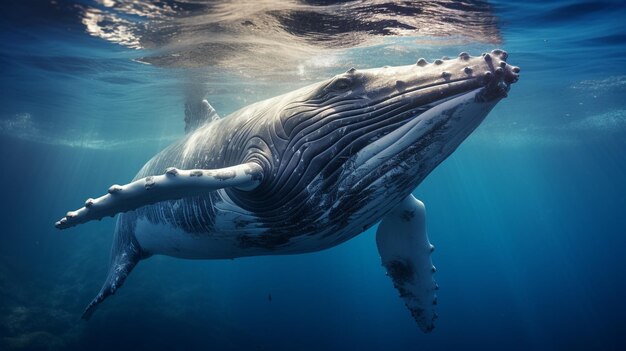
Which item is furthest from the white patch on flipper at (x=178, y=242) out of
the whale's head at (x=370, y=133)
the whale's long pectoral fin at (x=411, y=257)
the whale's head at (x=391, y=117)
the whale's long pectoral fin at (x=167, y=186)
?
the whale's long pectoral fin at (x=411, y=257)

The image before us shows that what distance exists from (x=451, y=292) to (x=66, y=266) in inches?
1559

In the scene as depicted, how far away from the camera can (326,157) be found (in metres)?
3.52

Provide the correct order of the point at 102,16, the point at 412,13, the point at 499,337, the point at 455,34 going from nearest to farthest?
the point at 102,16, the point at 412,13, the point at 455,34, the point at 499,337

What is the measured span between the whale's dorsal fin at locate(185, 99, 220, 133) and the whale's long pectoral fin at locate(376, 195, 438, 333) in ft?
13.7

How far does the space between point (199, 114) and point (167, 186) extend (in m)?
5.26

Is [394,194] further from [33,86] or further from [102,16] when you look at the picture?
[33,86]

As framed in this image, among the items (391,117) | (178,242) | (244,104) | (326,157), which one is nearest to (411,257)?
(326,157)

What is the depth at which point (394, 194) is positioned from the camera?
3645 mm

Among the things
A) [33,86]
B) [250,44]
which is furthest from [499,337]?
[33,86]

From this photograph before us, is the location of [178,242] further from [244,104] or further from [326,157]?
[244,104]

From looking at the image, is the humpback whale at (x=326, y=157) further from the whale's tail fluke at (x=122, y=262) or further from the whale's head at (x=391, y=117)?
the whale's tail fluke at (x=122, y=262)

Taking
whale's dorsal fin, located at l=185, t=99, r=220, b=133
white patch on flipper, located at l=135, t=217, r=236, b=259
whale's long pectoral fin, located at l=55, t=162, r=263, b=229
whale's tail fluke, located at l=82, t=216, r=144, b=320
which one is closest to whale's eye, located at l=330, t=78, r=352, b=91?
whale's long pectoral fin, located at l=55, t=162, r=263, b=229

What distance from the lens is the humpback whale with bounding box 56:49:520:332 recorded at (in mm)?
3121

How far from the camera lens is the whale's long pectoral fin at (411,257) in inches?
225
